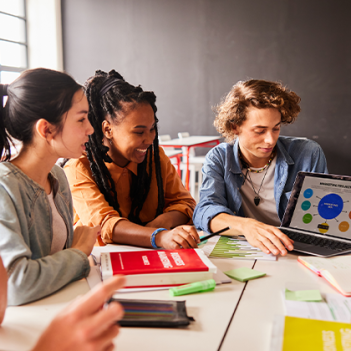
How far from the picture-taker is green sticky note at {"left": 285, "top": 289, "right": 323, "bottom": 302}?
872 millimetres

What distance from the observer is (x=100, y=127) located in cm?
160

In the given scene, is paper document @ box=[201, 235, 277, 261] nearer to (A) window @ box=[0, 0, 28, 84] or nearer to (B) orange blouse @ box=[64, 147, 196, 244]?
(B) orange blouse @ box=[64, 147, 196, 244]

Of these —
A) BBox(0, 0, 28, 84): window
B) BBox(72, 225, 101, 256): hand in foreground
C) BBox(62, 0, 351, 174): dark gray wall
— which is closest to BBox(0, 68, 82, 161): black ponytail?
BBox(72, 225, 101, 256): hand in foreground

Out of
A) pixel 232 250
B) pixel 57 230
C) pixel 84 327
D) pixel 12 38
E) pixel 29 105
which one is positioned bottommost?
pixel 232 250

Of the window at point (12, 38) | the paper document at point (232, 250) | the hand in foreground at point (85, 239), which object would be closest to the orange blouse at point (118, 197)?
the hand in foreground at point (85, 239)

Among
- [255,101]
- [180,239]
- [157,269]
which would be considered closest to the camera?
[157,269]

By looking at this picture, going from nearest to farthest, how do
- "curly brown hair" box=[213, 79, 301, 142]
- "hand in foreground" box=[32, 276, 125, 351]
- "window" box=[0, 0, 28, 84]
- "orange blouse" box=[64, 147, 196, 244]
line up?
"hand in foreground" box=[32, 276, 125, 351]
"orange blouse" box=[64, 147, 196, 244]
"curly brown hair" box=[213, 79, 301, 142]
"window" box=[0, 0, 28, 84]

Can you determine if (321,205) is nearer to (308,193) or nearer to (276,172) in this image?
(308,193)

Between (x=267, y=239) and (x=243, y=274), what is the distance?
23cm

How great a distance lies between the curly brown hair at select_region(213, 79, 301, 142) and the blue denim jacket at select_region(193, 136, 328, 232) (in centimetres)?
13

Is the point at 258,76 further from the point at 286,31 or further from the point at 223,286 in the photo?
the point at 223,286

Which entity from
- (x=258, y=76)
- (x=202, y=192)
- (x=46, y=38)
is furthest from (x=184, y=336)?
(x=46, y=38)

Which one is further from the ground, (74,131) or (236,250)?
(74,131)

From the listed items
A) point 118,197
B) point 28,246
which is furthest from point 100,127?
point 28,246
